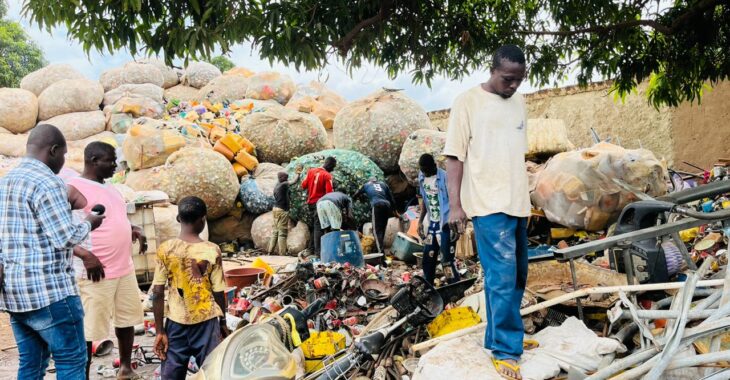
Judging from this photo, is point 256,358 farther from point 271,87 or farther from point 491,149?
point 271,87

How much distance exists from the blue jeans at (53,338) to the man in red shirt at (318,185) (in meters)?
4.98

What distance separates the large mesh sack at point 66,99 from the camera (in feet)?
45.6

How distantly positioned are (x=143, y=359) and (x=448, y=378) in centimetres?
257

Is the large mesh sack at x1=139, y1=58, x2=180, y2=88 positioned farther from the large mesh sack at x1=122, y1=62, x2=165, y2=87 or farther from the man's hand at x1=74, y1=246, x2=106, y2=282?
the man's hand at x1=74, y1=246, x2=106, y2=282

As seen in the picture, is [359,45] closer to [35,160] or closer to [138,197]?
[35,160]

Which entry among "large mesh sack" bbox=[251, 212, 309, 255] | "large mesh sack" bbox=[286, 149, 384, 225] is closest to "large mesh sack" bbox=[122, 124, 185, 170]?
"large mesh sack" bbox=[251, 212, 309, 255]

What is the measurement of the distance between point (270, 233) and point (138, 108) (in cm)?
645

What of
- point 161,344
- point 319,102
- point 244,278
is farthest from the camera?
point 319,102

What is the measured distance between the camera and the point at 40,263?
2.58 m

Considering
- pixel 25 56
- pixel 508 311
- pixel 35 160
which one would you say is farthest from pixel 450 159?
pixel 25 56

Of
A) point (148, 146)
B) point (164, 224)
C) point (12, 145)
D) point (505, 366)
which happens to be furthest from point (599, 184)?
point (12, 145)

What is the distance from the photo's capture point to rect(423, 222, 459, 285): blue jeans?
533 centimetres

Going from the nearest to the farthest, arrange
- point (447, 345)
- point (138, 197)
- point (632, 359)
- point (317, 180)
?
point (632, 359)
point (447, 345)
point (138, 197)
point (317, 180)

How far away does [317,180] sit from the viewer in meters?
7.71
